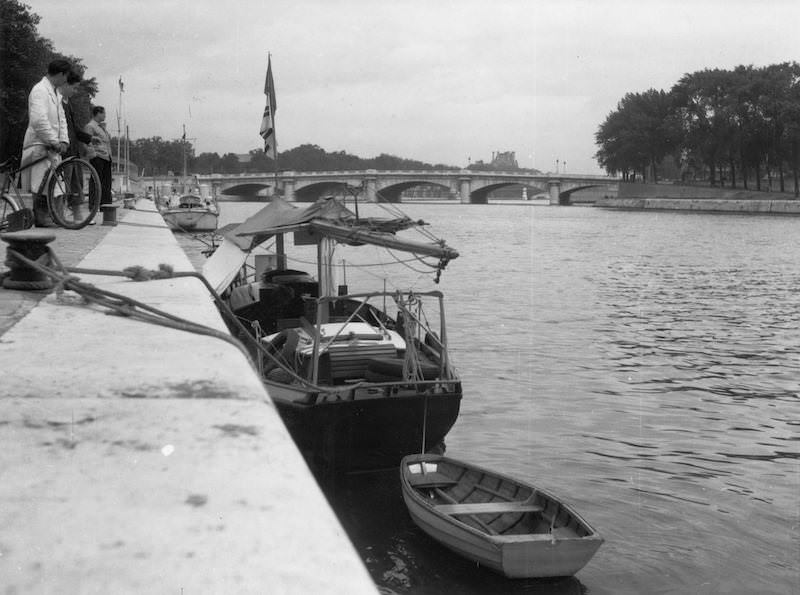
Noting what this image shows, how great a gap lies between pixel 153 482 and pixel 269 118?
19.4 m

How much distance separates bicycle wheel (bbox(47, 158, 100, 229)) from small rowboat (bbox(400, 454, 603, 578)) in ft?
14.1

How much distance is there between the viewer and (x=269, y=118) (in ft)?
68.2

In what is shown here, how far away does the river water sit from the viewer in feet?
29.6

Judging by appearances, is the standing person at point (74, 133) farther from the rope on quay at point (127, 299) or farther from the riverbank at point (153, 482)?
the riverbank at point (153, 482)

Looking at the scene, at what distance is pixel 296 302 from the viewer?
15.3m

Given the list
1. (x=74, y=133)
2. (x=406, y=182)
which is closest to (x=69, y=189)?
(x=74, y=133)

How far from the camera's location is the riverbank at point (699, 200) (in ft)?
247

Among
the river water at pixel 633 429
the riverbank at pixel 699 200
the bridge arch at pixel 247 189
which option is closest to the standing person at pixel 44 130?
the river water at pixel 633 429

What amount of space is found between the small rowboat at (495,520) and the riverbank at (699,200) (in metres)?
68.9

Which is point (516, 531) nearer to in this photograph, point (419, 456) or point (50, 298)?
point (419, 456)

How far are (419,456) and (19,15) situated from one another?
125 feet

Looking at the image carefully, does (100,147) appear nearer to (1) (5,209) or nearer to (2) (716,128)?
(1) (5,209)

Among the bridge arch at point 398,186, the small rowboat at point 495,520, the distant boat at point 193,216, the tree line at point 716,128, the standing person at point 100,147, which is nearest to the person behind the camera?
the small rowboat at point 495,520

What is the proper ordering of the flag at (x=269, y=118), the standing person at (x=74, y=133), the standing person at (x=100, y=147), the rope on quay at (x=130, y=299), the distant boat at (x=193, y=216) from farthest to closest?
the distant boat at (x=193, y=216) → the flag at (x=269, y=118) → the standing person at (x=100, y=147) → the standing person at (x=74, y=133) → the rope on quay at (x=130, y=299)
